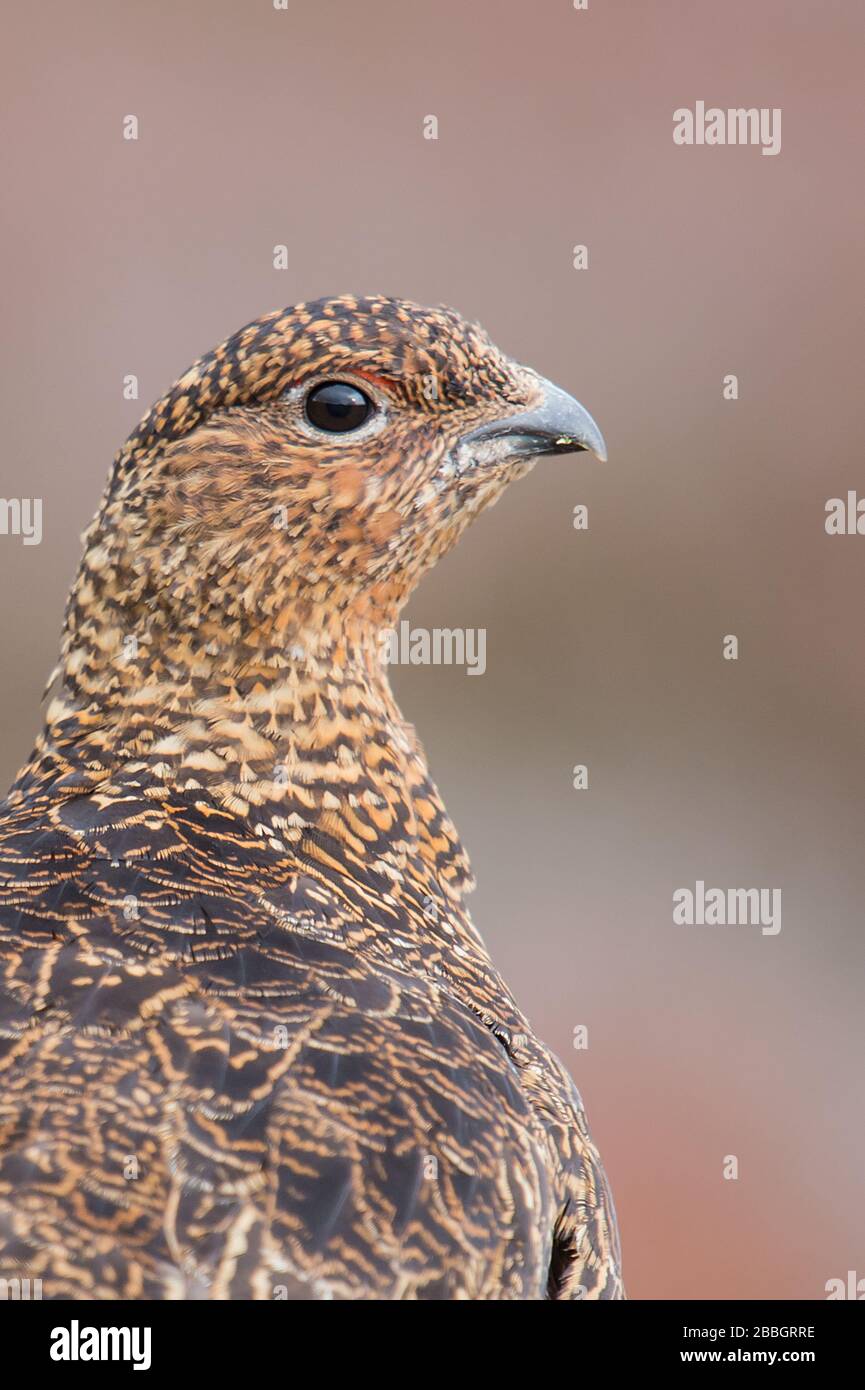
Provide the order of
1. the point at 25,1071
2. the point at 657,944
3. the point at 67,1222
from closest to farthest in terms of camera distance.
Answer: the point at 67,1222 → the point at 25,1071 → the point at 657,944

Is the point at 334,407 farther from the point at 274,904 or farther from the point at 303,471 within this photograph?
the point at 274,904

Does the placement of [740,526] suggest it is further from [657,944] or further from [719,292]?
[657,944]

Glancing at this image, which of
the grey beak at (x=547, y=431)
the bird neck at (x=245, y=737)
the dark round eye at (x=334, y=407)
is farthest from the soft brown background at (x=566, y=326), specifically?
the dark round eye at (x=334, y=407)

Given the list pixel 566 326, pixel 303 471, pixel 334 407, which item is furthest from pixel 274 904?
pixel 566 326

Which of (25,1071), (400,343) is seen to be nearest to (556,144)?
(400,343)

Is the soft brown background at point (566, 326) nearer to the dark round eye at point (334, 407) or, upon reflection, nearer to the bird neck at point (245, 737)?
the bird neck at point (245, 737)

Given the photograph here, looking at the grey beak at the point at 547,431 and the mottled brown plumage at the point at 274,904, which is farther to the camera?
the grey beak at the point at 547,431

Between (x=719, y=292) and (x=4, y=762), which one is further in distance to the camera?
(x=719, y=292)
